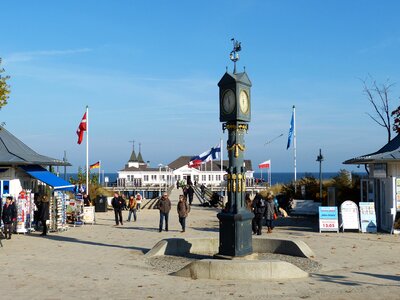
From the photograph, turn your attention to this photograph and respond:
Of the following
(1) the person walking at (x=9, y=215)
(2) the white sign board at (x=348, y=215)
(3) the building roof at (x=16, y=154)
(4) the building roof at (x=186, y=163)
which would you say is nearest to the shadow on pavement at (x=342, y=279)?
(2) the white sign board at (x=348, y=215)

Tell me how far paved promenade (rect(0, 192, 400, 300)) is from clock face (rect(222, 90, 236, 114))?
13.6ft

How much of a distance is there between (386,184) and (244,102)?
424 inches

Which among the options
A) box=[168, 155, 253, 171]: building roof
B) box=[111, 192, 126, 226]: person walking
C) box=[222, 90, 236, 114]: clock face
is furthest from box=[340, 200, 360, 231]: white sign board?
box=[168, 155, 253, 171]: building roof

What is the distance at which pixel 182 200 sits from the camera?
21.3m

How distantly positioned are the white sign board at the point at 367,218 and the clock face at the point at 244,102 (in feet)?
32.1

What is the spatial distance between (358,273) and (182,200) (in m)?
9.94

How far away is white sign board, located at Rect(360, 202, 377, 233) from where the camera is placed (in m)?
21.1

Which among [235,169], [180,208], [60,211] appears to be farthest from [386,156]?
[60,211]

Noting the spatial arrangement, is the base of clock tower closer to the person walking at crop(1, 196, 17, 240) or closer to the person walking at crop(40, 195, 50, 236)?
the person walking at crop(1, 196, 17, 240)

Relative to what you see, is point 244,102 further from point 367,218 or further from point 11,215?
point 367,218

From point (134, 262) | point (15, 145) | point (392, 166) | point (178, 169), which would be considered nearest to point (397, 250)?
point (392, 166)

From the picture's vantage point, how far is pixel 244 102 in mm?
13414

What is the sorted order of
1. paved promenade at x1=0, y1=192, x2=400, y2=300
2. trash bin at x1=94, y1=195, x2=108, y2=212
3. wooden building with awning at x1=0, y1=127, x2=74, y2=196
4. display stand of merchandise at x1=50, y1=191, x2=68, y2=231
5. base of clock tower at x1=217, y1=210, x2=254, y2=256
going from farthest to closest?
trash bin at x1=94, y1=195, x2=108, y2=212 < wooden building with awning at x1=0, y1=127, x2=74, y2=196 < display stand of merchandise at x1=50, y1=191, x2=68, y2=231 < base of clock tower at x1=217, y1=210, x2=254, y2=256 < paved promenade at x1=0, y1=192, x2=400, y2=300

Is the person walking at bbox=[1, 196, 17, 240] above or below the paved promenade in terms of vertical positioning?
above
